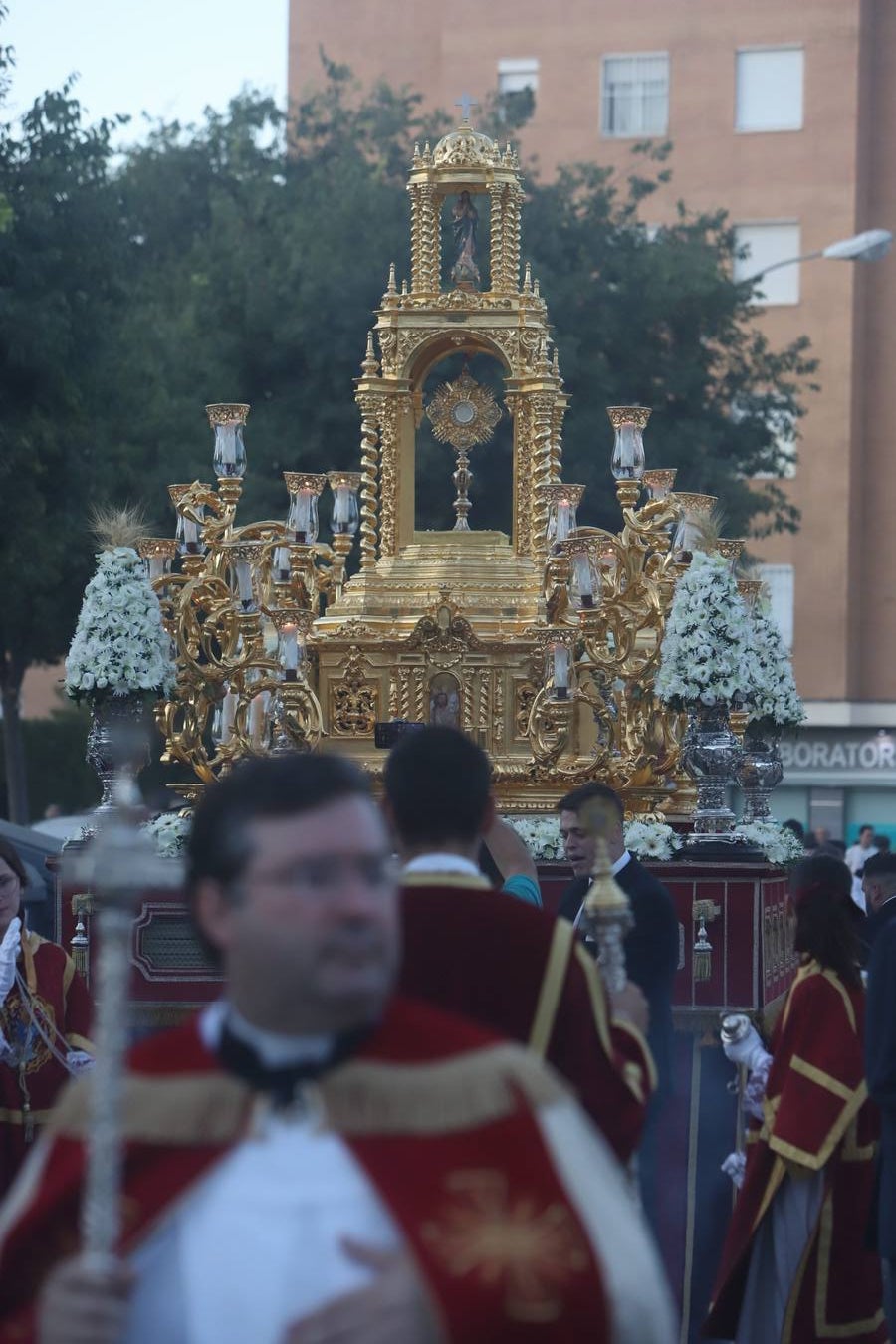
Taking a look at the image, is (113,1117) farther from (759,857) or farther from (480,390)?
(480,390)

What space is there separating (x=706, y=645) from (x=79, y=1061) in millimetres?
4965

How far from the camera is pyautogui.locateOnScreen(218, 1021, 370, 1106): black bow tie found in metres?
3.01

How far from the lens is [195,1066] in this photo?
3076 mm

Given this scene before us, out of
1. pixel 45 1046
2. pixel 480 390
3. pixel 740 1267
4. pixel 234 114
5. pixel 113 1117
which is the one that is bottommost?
pixel 740 1267

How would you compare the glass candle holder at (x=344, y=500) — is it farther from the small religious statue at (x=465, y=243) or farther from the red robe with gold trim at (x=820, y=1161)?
the red robe with gold trim at (x=820, y=1161)

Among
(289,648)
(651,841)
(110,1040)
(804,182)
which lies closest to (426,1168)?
(110,1040)

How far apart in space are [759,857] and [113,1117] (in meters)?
9.66

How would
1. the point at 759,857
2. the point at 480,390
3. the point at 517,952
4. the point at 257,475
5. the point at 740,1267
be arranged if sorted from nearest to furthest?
the point at 517,952, the point at 740,1267, the point at 759,857, the point at 480,390, the point at 257,475

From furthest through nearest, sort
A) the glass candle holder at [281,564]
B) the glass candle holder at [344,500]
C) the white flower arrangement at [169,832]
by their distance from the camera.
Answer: the glass candle holder at [344,500] → the glass candle holder at [281,564] → the white flower arrangement at [169,832]

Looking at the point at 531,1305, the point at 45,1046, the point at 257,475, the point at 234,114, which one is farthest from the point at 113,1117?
the point at 234,114

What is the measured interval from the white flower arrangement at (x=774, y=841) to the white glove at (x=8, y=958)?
17.0ft

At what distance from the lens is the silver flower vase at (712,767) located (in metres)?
12.4

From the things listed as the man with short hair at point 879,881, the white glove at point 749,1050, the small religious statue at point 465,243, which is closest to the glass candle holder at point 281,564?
the small religious statue at point 465,243

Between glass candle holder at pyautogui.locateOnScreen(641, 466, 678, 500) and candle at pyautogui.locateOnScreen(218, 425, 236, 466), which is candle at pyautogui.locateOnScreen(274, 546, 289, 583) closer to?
candle at pyautogui.locateOnScreen(218, 425, 236, 466)
